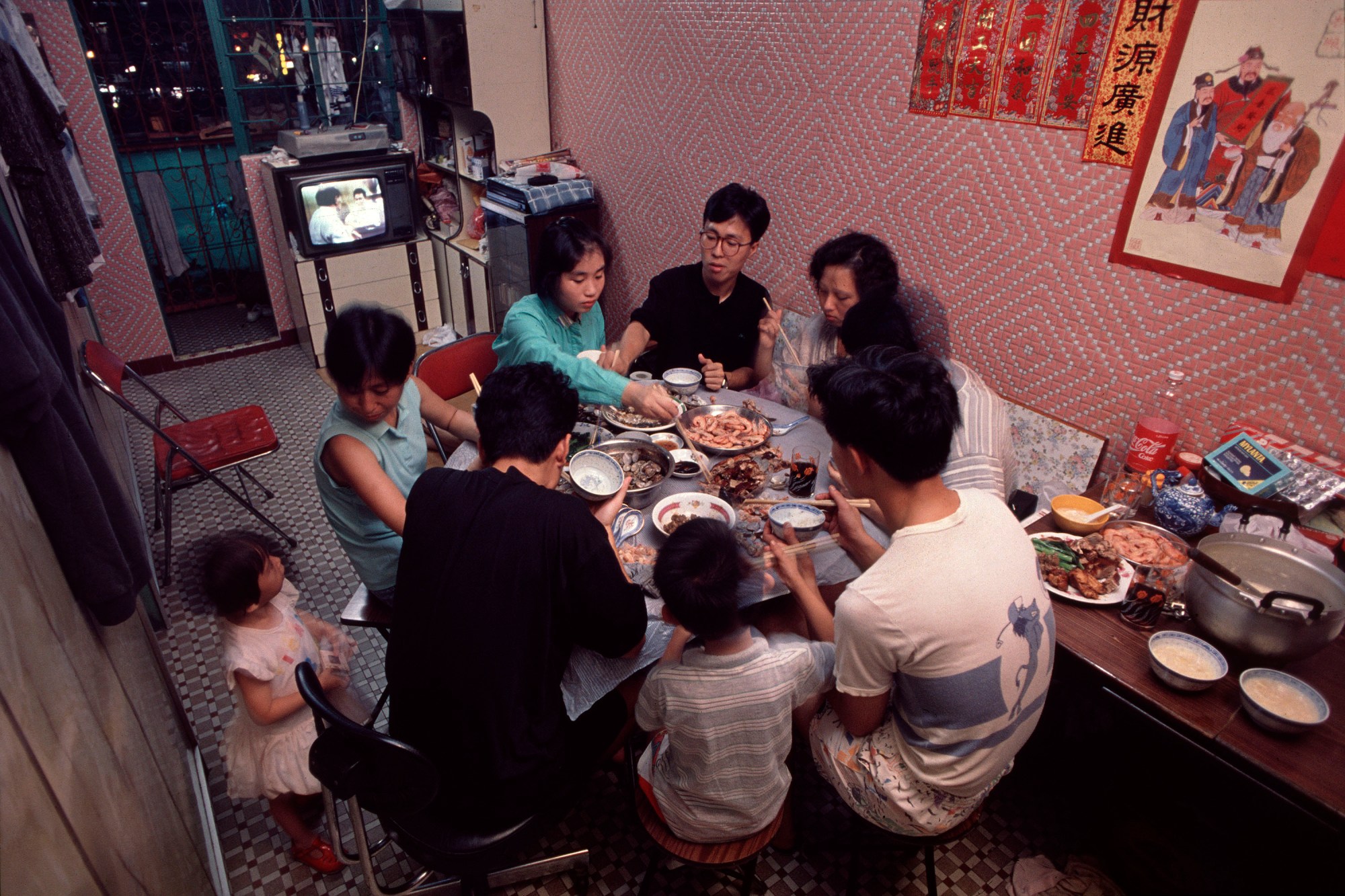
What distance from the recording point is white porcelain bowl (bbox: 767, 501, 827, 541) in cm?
208

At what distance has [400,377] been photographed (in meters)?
2.05

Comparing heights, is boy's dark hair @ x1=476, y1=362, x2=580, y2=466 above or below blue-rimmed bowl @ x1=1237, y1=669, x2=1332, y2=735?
above

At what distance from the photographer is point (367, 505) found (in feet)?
7.01

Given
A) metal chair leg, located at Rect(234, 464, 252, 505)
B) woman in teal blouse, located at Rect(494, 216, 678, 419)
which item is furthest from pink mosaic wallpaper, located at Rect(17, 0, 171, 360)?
woman in teal blouse, located at Rect(494, 216, 678, 419)

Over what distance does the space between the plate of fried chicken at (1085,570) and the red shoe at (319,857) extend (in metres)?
2.35

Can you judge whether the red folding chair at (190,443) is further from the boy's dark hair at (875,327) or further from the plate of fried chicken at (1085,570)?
the plate of fried chicken at (1085,570)

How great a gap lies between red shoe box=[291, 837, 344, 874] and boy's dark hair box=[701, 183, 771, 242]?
277cm

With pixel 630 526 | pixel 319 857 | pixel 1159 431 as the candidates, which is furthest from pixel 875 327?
pixel 319 857

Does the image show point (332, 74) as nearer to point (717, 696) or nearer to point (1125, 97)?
point (1125, 97)

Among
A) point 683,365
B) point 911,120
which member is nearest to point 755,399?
point 683,365

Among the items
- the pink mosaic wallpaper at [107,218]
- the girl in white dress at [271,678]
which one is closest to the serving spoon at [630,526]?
the girl in white dress at [271,678]

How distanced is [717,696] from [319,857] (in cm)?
156

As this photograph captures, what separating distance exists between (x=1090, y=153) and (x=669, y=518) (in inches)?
75.3

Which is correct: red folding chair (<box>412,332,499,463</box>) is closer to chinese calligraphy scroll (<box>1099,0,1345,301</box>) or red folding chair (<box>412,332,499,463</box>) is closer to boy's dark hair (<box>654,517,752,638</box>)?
boy's dark hair (<box>654,517,752,638</box>)
